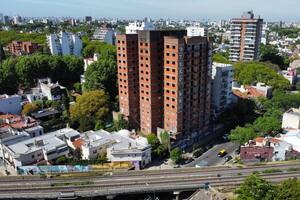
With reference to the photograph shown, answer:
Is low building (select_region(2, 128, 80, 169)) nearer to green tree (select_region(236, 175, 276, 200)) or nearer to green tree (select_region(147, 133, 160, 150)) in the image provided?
green tree (select_region(147, 133, 160, 150))

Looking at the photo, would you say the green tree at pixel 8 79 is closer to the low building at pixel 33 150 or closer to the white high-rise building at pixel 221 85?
the low building at pixel 33 150

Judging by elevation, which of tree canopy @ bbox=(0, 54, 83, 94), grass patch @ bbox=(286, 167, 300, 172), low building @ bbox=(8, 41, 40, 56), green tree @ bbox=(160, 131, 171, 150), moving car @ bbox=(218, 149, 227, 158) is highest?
low building @ bbox=(8, 41, 40, 56)

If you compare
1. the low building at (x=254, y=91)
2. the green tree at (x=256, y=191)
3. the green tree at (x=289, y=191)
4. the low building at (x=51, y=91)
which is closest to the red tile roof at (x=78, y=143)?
the low building at (x=51, y=91)

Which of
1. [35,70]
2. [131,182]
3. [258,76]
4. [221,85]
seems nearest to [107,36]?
[35,70]

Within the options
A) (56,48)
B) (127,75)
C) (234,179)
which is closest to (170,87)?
(127,75)

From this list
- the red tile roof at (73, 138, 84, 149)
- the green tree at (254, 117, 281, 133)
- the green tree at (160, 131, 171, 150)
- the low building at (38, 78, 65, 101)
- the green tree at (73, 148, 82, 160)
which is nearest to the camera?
the green tree at (73, 148, 82, 160)

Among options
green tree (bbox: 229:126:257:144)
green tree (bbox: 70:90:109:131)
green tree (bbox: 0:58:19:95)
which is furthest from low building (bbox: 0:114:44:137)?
green tree (bbox: 229:126:257:144)
